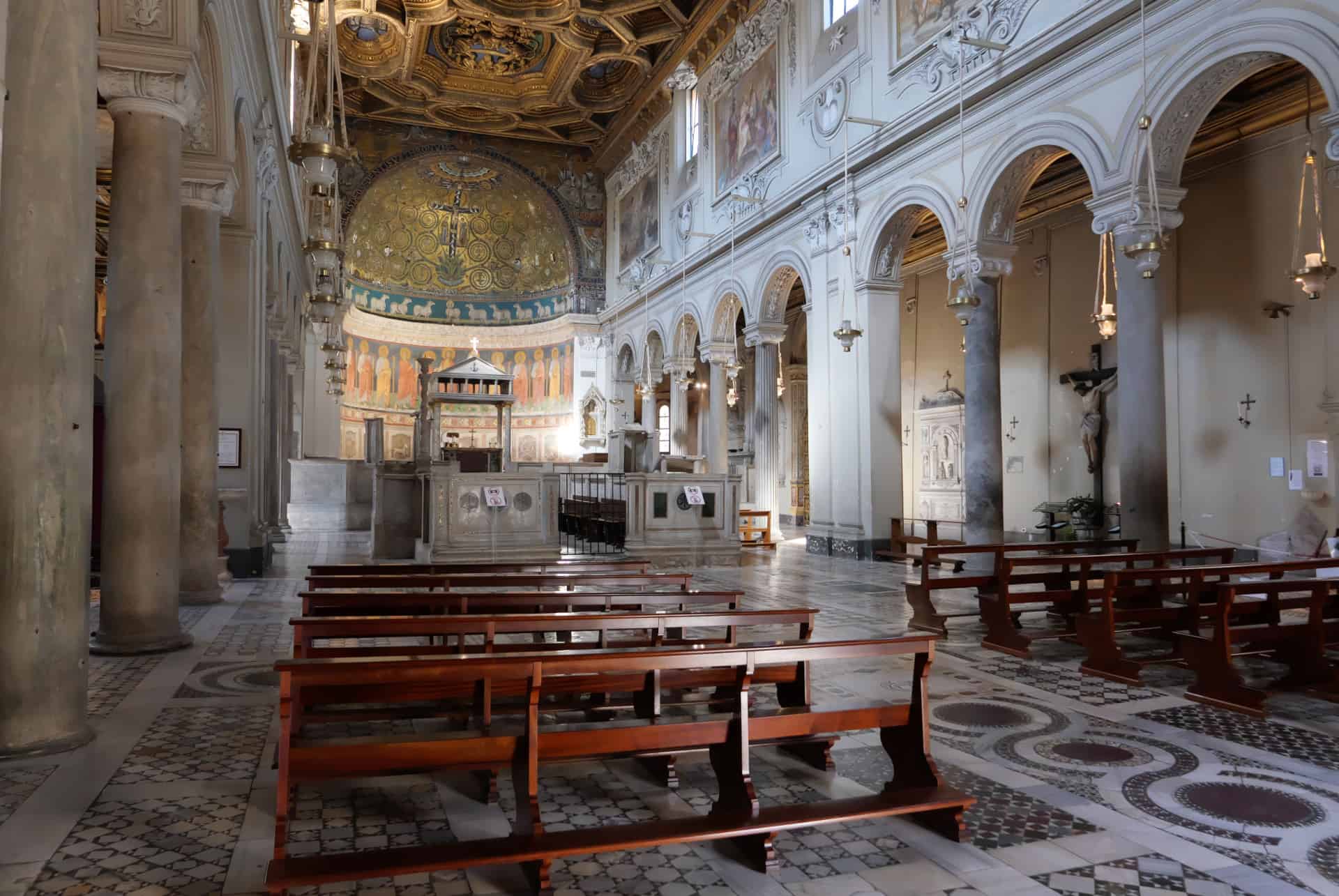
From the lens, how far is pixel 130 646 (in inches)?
259

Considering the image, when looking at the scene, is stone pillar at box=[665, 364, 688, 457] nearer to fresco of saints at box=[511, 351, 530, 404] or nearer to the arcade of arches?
the arcade of arches

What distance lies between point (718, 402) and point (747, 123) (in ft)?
21.6

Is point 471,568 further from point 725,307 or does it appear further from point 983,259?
point 725,307

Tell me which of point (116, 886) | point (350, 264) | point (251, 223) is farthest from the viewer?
point (350, 264)

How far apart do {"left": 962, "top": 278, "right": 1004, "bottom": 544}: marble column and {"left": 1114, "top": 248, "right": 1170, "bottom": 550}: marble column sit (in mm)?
2504

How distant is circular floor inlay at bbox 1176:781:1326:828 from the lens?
358 cm

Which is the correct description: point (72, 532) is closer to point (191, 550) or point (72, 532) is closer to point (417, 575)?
point (417, 575)

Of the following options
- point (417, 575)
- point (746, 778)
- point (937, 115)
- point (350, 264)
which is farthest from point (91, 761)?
point (350, 264)

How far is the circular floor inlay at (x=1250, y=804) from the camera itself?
358cm

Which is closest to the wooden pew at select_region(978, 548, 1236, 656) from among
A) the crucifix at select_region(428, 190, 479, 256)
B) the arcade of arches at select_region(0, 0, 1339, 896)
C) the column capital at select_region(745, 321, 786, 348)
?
the arcade of arches at select_region(0, 0, 1339, 896)

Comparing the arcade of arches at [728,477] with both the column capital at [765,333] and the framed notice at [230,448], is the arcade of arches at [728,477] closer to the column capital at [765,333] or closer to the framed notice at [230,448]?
the framed notice at [230,448]

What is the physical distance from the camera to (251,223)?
11.5 metres

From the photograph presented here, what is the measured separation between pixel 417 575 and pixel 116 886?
11.6ft

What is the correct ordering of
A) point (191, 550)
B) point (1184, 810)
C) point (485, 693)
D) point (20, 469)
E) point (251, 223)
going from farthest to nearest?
1. point (251, 223)
2. point (191, 550)
3. point (20, 469)
4. point (485, 693)
5. point (1184, 810)
